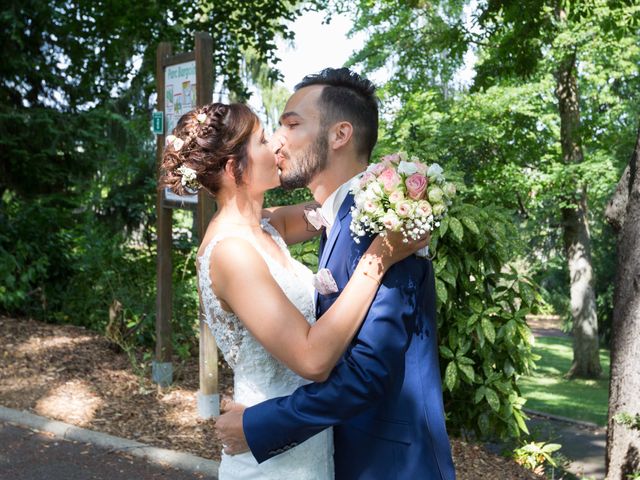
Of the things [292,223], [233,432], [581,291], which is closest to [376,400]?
[233,432]

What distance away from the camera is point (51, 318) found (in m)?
11.9

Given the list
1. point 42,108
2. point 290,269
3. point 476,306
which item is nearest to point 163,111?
point 476,306

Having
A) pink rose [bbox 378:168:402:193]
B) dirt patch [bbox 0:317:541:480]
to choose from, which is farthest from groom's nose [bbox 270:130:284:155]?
dirt patch [bbox 0:317:541:480]

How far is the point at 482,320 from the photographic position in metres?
5.78

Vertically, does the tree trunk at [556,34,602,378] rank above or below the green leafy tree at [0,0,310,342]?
below

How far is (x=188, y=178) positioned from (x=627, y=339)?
12.5 ft

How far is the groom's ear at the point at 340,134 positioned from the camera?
2.54 m

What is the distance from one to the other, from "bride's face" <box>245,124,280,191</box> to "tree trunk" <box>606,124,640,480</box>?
3439 millimetres

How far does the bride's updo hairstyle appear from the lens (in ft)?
8.47

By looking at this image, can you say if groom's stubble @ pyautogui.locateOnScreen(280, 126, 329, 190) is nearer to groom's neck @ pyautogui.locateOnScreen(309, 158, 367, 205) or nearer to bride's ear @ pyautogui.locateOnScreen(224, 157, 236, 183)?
groom's neck @ pyautogui.locateOnScreen(309, 158, 367, 205)

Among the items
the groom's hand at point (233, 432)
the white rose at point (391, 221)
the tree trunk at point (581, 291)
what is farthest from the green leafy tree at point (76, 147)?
the tree trunk at point (581, 291)

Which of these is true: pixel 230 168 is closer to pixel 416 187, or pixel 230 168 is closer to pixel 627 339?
pixel 416 187

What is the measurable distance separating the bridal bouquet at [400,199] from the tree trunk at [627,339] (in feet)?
11.6

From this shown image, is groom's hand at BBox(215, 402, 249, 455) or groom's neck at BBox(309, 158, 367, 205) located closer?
groom's hand at BBox(215, 402, 249, 455)
